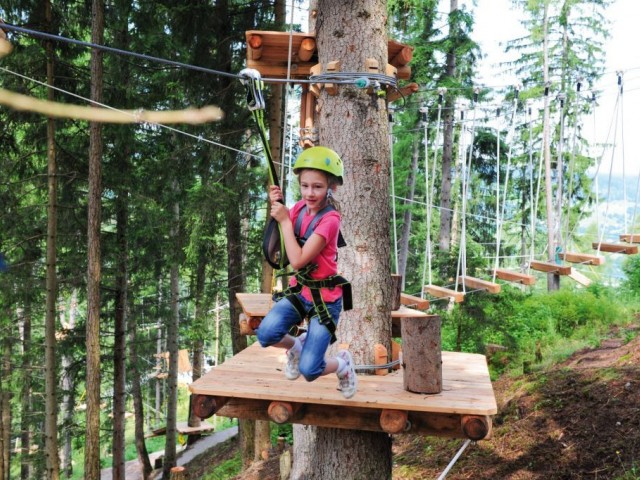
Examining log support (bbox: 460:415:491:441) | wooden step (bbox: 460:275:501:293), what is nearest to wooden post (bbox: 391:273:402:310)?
log support (bbox: 460:415:491:441)

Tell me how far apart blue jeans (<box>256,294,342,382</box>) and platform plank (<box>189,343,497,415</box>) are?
0.56 feet

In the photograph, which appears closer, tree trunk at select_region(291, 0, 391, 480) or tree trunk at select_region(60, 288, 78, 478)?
tree trunk at select_region(291, 0, 391, 480)

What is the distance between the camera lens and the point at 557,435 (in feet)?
17.0

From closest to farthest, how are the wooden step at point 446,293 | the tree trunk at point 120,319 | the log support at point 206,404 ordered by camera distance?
the log support at point 206,404
the wooden step at point 446,293
the tree trunk at point 120,319

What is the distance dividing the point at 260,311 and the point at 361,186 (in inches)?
49.7

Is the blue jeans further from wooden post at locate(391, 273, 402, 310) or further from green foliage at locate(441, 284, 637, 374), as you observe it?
green foliage at locate(441, 284, 637, 374)

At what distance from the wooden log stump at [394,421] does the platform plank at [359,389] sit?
5 cm

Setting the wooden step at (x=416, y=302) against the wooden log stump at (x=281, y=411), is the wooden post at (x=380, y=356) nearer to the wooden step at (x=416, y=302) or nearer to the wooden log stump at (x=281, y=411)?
the wooden log stump at (x=281, y=411)

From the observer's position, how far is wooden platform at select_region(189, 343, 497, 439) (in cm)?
257

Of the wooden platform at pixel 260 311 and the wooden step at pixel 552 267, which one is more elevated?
the wooden step at pixel 552 267

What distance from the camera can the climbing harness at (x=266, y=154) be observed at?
2.45 m

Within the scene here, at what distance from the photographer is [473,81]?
14.1m

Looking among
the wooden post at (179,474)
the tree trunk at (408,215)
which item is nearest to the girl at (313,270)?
→ the wooden post at (179,474)

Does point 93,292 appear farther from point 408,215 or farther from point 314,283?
point 408,215
